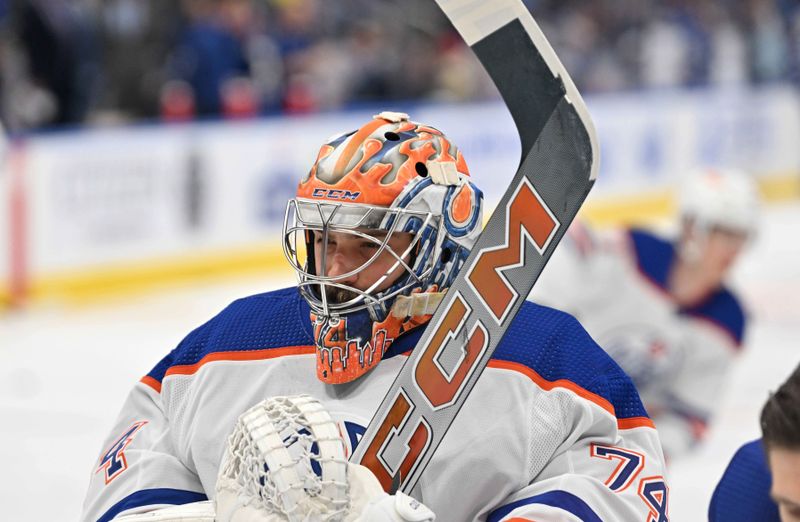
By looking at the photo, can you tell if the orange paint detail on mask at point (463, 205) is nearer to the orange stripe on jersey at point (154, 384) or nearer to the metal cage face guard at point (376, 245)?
the metal cage face guard at point (376, 245)

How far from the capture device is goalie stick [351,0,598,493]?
5.05ft

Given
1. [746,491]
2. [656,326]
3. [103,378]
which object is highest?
[746,491]

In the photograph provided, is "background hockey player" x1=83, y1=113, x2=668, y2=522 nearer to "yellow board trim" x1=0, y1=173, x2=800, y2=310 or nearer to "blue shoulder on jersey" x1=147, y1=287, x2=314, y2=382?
"blue shoulder on jersey" x1=147, y1=287, x2=314, y2=382

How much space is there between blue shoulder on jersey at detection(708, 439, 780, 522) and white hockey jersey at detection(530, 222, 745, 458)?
176 cm

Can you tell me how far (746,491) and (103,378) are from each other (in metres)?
3.46

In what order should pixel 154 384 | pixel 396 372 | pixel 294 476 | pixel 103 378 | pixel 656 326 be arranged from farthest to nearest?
pixel 103 378 → pixel 656 326 → pixel 154 384 → pixel 396 372 → pixel 294 476

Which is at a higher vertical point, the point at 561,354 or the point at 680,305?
the point at 561,354

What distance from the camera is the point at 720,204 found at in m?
3.68

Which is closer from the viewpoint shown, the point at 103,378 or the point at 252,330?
the point at 252,330

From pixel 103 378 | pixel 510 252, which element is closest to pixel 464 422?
pixel 510 252

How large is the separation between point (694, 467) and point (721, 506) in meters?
1.99

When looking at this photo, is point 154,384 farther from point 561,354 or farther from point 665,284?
point 665,284

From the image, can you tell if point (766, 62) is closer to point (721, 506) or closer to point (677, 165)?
point (677, 165)

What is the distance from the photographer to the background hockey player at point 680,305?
3586 mm
